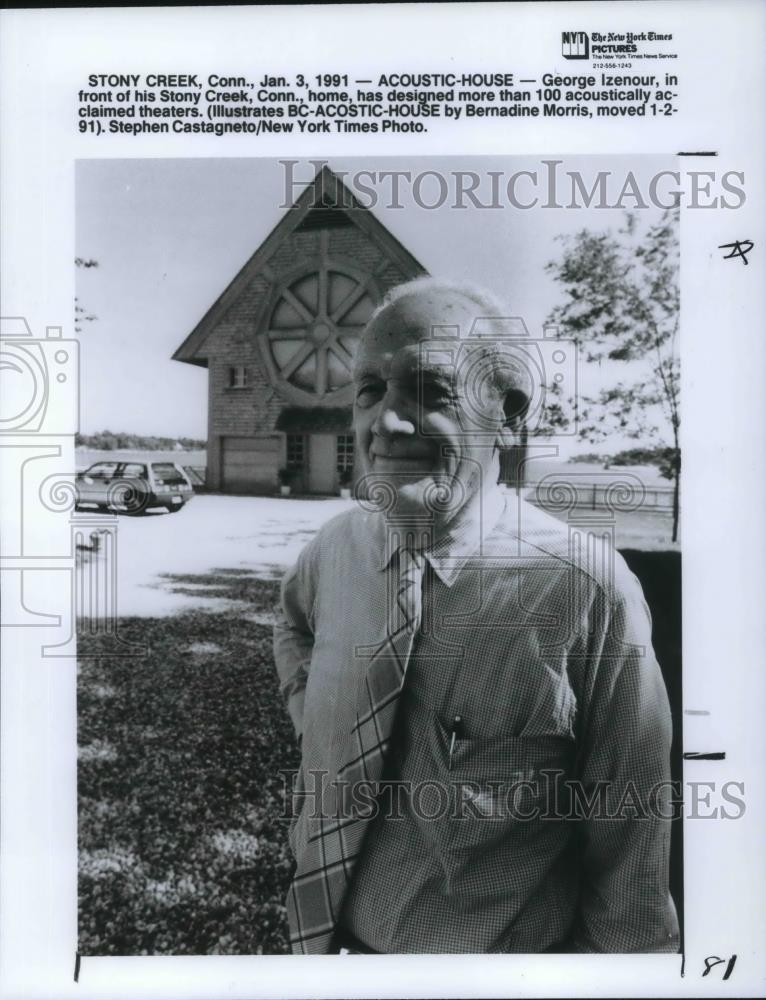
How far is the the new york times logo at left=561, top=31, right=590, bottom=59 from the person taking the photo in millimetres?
2447

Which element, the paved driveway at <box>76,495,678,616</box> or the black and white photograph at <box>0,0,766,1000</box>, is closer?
the black and white photograph at <box>0,0,766,1000</box>

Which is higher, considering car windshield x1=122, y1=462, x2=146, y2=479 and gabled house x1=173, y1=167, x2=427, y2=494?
gabled house x1=173, y1=167, x2=427, y2=494

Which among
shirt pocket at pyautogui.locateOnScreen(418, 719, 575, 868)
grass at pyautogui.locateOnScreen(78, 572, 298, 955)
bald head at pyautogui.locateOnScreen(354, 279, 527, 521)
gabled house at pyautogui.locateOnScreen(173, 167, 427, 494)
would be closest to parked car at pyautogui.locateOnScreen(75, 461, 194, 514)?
gabled house at pyautogui.locateOnScreen(173, 167, 427, 494)

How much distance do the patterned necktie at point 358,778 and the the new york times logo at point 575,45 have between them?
159 cm

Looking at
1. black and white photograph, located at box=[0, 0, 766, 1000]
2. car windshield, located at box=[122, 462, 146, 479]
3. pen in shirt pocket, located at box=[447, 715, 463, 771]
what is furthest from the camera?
car windshield, located at box=[122, 462, 146, 479]

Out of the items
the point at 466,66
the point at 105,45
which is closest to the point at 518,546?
the point at 466,66

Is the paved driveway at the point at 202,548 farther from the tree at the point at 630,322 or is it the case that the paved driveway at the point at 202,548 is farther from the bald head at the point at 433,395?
the tree at the point at 630,322

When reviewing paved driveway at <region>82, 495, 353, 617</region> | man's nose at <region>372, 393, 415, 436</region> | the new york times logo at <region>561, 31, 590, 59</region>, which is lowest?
paved driveway at <region>82, 495, 353, 617</region>

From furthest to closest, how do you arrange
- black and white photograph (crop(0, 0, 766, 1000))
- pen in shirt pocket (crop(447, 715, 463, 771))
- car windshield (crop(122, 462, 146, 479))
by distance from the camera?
car windshield (crop(122, 462, 146, 479)) < black and white photograph (crop(0, 0, 766, 1000)) < pen in shirt pocket (crop(447, 715, 463, 771))

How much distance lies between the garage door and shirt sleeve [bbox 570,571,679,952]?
1.08 meters

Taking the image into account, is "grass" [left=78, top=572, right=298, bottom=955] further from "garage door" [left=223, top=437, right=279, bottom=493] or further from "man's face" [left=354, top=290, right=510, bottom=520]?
"man's face" [left=354, top=290, right=510, bottom=520]

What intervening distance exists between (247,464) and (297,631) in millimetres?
544

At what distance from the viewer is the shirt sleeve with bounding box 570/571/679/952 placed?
2258 mm

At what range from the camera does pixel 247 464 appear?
2.53 meters
